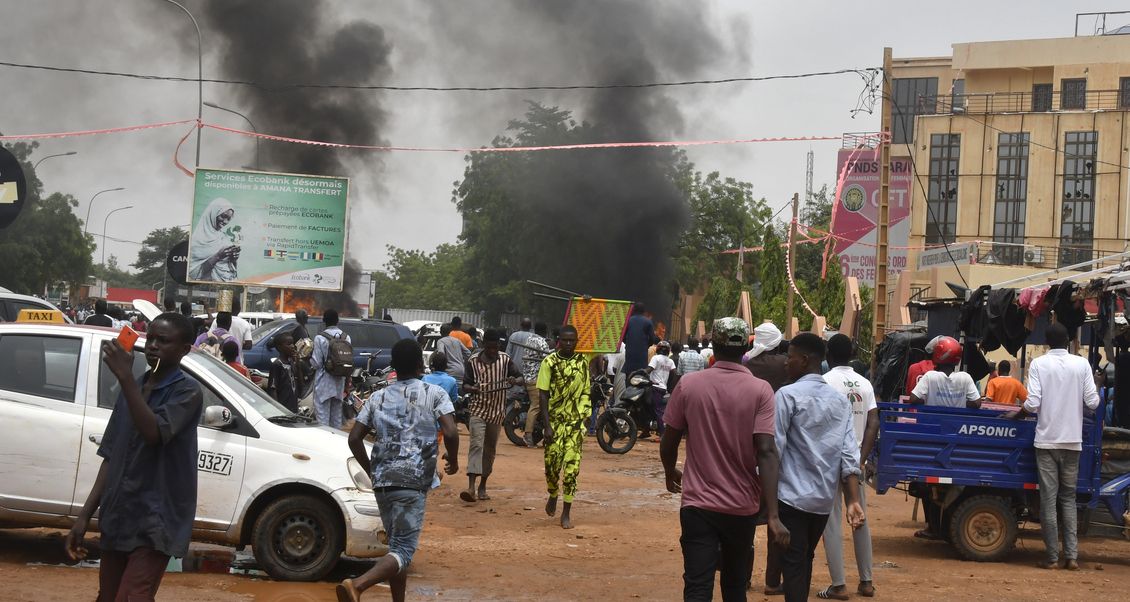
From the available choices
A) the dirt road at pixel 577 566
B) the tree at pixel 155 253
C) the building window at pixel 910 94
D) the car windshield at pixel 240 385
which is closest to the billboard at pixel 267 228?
the dirt road at pixel 577 566

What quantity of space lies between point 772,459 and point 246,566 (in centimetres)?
412

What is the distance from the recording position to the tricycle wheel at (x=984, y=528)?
9086 millimetres

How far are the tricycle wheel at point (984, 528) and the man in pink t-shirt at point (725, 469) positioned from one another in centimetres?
451

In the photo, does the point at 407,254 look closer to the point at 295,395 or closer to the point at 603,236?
the point at 603,236

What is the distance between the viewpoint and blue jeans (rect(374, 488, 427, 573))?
5.81 metres

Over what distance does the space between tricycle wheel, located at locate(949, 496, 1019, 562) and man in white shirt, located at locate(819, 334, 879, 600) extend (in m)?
1.80

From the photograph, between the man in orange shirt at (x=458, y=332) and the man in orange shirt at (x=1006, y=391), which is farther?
the man in orange shirt at (x=458, y=332)

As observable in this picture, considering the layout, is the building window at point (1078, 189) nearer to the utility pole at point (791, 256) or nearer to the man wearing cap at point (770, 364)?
the utility pole at point (791, 256)

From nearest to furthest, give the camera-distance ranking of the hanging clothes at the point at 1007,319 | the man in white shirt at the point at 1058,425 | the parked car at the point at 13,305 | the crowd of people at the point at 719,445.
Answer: the crowd of people at the point at 719,445 → the man in white shirt at the point at 1058,425 → the hanging clothes at the point at 1007,319 → the parked car at the point at 13,305

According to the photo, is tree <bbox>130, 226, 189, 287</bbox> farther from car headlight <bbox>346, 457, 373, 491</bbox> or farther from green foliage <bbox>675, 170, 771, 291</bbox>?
car headlight <bbox>346, 457, 373, 491</bbox>

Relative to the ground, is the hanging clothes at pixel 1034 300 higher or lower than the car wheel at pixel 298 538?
higher

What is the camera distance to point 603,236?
1517 inches

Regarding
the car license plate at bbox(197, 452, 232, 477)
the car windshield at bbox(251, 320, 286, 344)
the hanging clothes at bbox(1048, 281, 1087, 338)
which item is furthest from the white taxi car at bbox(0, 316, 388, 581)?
the car windshield at bbox(251, 320, 286, 344)

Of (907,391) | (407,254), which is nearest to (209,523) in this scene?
(907,391)
